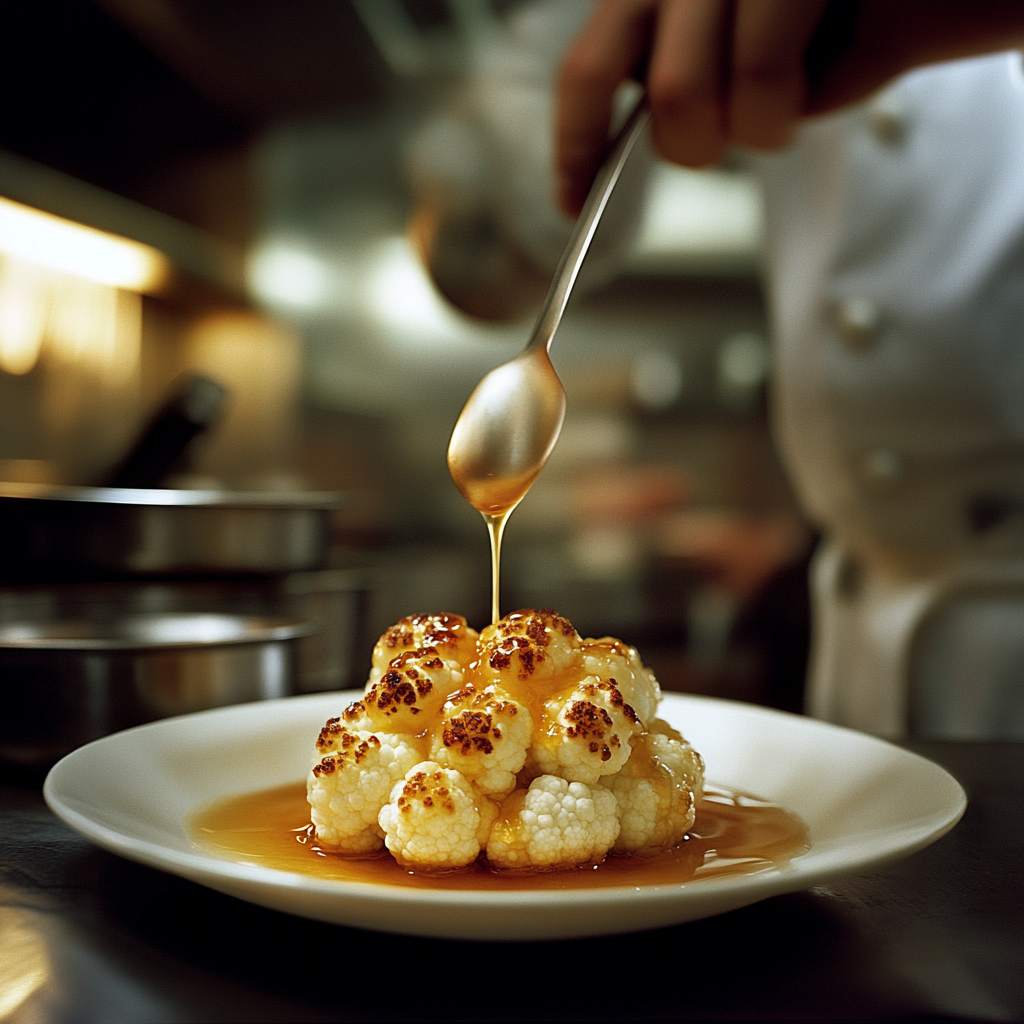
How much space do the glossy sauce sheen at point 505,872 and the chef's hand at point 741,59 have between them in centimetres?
59

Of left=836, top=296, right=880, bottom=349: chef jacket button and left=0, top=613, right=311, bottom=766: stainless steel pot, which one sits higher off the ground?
left=836, top=296, right=880, bottom=349: chef jacket button

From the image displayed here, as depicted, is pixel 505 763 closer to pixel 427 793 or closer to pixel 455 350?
pixel 427 793

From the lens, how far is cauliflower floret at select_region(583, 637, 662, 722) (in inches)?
21.5

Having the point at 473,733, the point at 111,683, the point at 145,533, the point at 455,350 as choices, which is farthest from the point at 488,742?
the point at 455,350

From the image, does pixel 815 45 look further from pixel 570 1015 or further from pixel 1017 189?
pixel 570 1015

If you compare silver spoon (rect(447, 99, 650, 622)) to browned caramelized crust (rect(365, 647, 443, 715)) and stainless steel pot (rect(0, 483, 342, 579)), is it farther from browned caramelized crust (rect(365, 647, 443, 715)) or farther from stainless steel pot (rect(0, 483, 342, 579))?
stainless steel pot (rect(0, 483, 342, 579))

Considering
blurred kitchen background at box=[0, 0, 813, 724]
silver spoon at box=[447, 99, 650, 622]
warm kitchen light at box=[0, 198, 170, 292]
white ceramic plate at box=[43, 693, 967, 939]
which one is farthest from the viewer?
blurred kitchen background at box=[0, 0, 813, 724]

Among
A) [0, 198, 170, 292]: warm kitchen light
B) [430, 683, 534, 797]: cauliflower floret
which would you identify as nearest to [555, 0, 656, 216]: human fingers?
[430, 683, 534, 797]: cauliflower floret

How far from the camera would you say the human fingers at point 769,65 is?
784 millimetres

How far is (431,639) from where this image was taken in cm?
56

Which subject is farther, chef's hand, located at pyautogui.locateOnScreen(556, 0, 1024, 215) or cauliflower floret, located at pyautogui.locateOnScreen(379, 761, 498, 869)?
chef's hand, located at pyautogui.locateOnScreen(556, 0, 1024, 215)

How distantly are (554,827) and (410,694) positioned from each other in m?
0.10

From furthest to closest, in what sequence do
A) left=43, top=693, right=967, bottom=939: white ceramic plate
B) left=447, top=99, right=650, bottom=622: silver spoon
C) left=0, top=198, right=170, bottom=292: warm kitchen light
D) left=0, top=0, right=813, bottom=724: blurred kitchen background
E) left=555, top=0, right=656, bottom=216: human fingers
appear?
left=0, top=0, right=813, bottom=724: blurred kitchen background
left=0, top=198, right=170, bottom=292: warm kitchen light
left=555, top=0, right=656, bottom=216: human fingers
left=447, top=99, right=650, bottom=622: silver spoon
left=43, top=693, right=967, bottom=939: white ceramic plate

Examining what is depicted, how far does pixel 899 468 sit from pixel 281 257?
4.17ft
